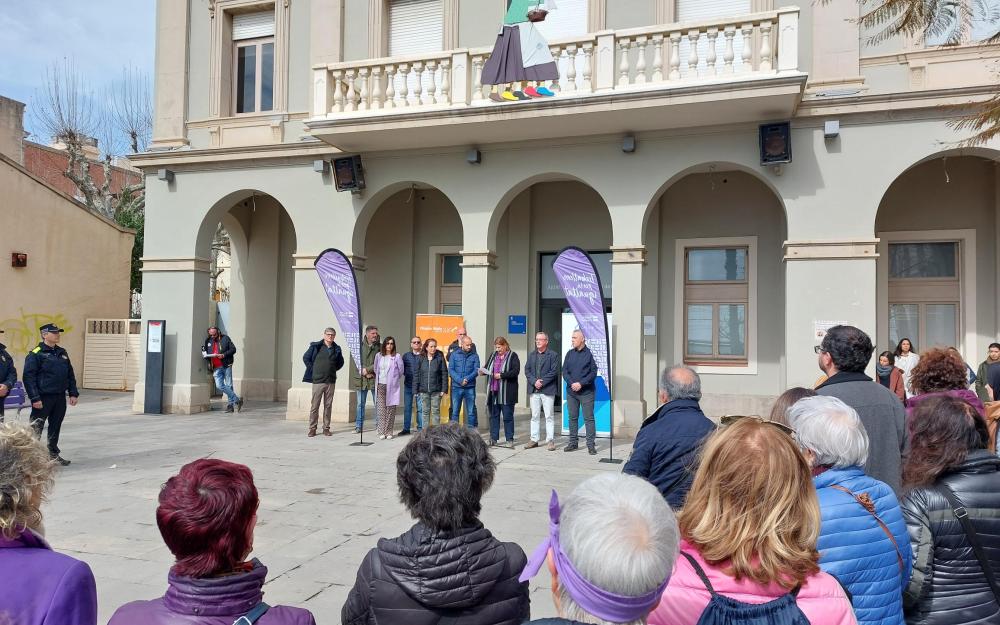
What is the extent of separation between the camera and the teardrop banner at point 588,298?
10.2 m

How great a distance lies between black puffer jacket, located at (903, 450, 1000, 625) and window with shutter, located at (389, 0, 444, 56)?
12675 mm

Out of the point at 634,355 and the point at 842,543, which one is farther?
the point at 634,355

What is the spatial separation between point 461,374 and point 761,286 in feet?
19.3

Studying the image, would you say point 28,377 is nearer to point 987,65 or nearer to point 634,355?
point 634,355

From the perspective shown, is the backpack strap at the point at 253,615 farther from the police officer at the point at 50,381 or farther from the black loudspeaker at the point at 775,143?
the black loudspeaker at the point at 775,143

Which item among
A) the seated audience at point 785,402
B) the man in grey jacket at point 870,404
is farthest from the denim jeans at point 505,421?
the seated audience at point 785,402

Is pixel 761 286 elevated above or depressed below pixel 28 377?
above

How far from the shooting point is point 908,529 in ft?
8.18

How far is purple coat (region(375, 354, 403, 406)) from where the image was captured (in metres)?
11.4

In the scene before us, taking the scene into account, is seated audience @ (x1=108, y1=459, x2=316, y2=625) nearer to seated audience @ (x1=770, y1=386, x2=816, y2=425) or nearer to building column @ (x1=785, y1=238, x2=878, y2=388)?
seated audience @ (x1=770, y1=386, x2=816, y2=425)

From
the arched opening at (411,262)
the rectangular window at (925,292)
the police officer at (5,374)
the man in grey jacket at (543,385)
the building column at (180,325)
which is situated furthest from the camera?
the arched opening at (411,262)

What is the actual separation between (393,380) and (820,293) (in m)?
6.93

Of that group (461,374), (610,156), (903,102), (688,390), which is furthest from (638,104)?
(688,390)

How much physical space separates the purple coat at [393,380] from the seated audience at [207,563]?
9.55 metres
